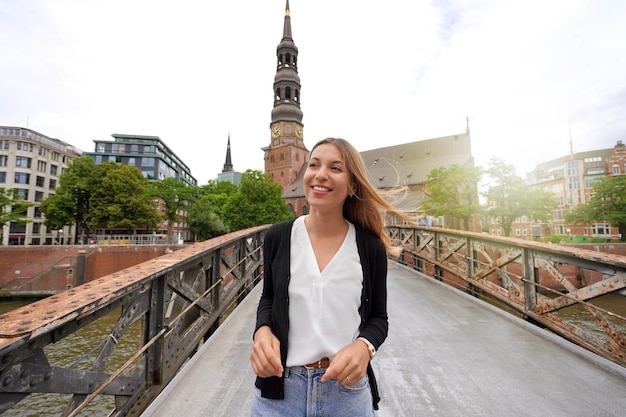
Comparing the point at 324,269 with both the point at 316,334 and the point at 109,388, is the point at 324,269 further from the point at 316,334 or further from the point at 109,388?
the point at 109,388

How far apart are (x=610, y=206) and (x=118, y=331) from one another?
41.6m

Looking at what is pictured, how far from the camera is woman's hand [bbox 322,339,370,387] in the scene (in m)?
0.94

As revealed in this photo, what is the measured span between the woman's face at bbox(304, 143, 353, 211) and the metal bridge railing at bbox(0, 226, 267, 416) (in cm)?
110

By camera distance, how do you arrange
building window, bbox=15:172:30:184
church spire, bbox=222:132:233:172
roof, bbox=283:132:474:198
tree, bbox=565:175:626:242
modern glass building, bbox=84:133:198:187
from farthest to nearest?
church spire, bbox=222:132:233:172
modern glass building, bbox=84:133:198:187
roof, bbox=283:132:474:198
building window, bbox=15:172:30:184
tree, bbox=565:175:626:242

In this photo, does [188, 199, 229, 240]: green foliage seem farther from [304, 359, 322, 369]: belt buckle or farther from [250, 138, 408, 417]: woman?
[304, 359, 322, 369]: belt buckle

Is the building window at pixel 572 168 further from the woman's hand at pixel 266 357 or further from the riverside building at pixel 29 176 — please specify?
the riverside building at pixel 29 176

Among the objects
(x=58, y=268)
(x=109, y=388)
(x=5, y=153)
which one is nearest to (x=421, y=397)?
(x=109, y=388)

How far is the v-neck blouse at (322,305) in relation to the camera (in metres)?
1.04

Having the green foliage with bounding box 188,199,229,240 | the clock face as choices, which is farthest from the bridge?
the clock face

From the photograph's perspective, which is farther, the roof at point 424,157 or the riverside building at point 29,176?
the roof at point 424,157

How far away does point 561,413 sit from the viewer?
1.95 metres

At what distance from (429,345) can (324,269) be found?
2560mm

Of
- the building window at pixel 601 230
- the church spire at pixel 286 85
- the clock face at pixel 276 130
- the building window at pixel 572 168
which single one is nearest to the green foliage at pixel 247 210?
the clock face at pixel 276 130

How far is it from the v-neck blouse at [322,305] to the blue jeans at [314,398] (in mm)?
58
